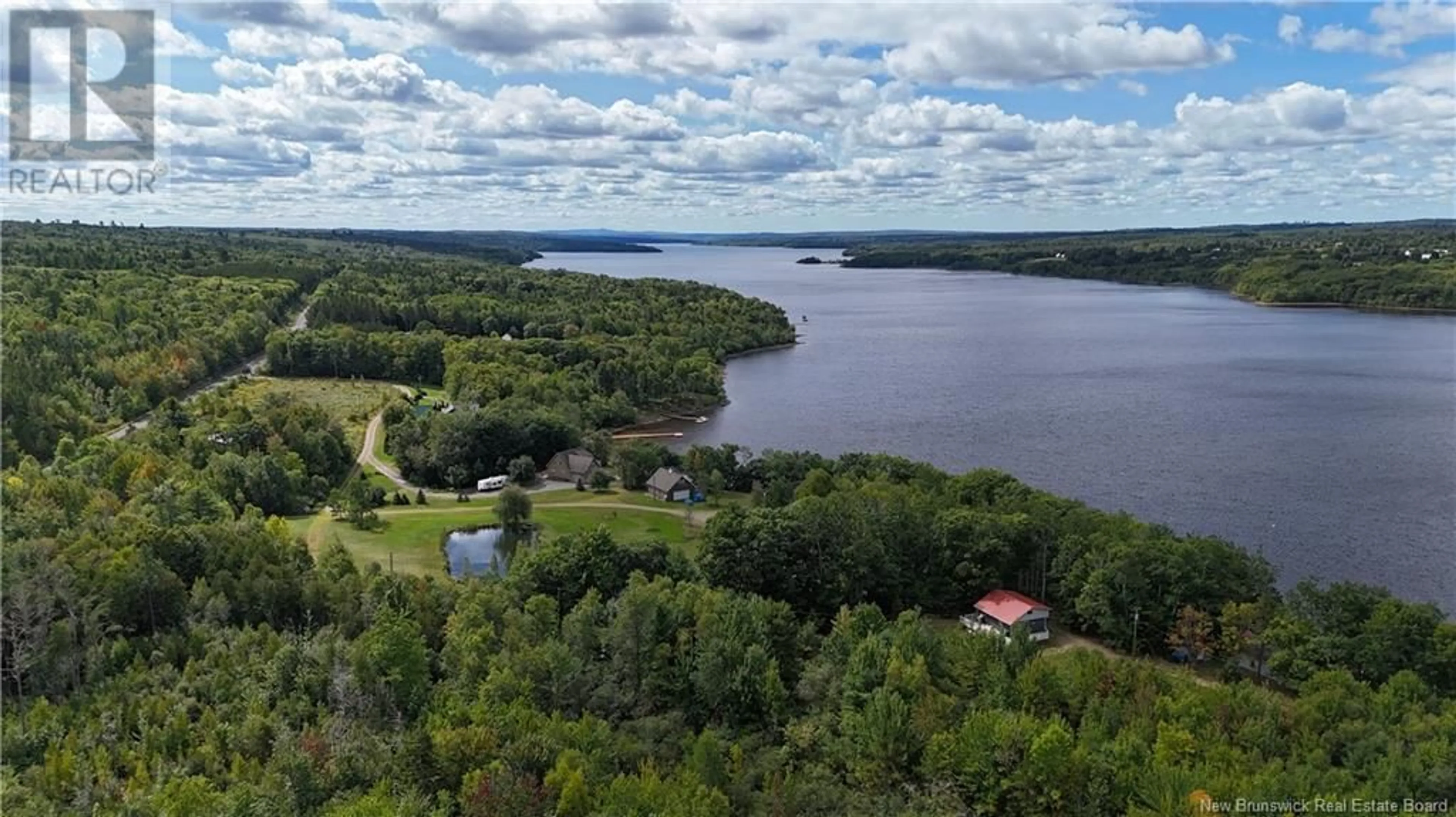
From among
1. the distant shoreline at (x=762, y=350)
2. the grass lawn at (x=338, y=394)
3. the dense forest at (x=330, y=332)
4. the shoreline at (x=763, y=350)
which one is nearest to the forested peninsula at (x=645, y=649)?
the dense forest at (x=330, y=332)

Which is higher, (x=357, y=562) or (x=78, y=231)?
(x=78, y=231)

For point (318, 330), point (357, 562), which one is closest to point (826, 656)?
point (357, 562)

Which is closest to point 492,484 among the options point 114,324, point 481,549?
point 481,549

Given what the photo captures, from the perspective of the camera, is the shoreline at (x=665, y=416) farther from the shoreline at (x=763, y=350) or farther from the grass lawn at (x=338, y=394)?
the shoreline at (x=763, y=350)

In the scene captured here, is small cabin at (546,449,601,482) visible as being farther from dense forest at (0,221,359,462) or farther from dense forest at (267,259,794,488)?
dense forest at (0,221,359,462)

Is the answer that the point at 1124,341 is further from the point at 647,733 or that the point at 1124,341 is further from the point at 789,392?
the point at 647,733
